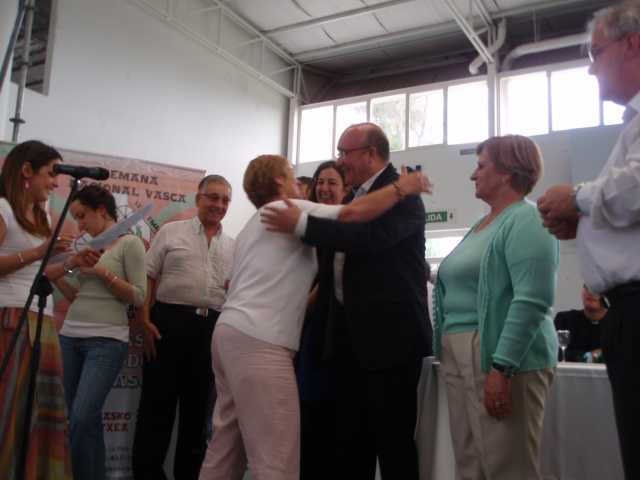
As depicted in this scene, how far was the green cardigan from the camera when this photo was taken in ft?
5.60

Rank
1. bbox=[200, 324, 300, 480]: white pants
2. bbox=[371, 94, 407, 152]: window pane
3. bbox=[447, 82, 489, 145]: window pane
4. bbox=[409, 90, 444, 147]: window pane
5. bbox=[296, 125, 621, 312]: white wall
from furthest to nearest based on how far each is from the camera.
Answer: bbox=[371, 94, 407, 152]: window pane
bbox=[409, 90, 444, 147]: window pane
bbox=[447, 82, 489, 145]: window pane
bbox=[296, 125, 621, 312]: white wall
bbox=[200, 324, 300, 480]: white pants

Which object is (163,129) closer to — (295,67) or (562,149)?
(295,67)

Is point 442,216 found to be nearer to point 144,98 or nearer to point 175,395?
point 144,98

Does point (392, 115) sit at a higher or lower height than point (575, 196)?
higher

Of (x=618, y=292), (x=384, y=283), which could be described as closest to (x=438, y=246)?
(x=384, y=283)

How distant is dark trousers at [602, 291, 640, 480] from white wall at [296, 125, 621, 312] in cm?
685

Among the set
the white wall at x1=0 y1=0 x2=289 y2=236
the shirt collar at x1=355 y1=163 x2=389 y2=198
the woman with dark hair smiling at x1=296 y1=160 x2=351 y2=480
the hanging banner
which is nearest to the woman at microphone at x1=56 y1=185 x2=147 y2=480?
the hanging banner

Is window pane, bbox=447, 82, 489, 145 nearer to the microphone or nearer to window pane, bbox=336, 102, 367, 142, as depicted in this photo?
window pane, bbox=336, 102, 367, 142

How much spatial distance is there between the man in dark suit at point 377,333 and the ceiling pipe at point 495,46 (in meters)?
7.58

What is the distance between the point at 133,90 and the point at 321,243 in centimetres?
619

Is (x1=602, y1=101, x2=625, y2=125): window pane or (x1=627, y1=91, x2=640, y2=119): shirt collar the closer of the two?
(x1=627, y1=91, x2=640, y2=119): shirt collar

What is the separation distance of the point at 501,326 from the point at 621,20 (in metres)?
0.92

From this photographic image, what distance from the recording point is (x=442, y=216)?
29.4ft

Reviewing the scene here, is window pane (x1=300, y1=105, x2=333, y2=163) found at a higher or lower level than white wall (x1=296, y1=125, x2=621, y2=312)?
higher
